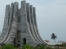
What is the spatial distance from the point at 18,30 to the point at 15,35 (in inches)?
44.7

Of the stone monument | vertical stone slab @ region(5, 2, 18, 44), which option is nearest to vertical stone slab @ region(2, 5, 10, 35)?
the stone monument

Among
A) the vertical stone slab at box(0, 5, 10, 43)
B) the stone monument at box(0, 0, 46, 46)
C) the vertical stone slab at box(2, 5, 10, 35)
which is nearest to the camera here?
the stone monument at box(0, 0, 46, 46)

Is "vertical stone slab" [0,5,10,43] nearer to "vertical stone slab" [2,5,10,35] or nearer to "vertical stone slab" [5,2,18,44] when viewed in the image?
"vertical stone slab" [2,5,10,35]

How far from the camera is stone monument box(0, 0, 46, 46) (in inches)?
1185

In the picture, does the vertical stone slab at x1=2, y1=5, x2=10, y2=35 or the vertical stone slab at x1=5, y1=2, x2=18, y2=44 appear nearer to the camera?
the vertical stone slab at x1=5, y1=2, x2=18, y2=44

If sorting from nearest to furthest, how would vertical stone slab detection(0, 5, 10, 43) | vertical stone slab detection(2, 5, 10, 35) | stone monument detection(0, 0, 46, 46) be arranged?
stone monument detection(0, 0, 46, 46) < vertical stone slab detection(0, 5, 10, 43) < vertical stone slab detection(2, 5, 10, 35)

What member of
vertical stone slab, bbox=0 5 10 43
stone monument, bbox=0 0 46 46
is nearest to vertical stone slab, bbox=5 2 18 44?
stone monument, bbox=0 0 46 46

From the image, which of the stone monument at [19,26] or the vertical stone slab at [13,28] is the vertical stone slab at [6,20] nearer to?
the stone monument at [19,26]

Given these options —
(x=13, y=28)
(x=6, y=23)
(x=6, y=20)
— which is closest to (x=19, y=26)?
(x=13, y=28)

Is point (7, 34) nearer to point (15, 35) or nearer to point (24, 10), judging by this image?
point (15, 35)

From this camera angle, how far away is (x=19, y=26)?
31.5 metres

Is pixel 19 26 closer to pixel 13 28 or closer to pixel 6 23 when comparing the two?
pixel 13 28

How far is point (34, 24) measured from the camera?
33.8 metres

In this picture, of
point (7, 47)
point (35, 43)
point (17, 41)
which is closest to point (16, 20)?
point (17, 41)
